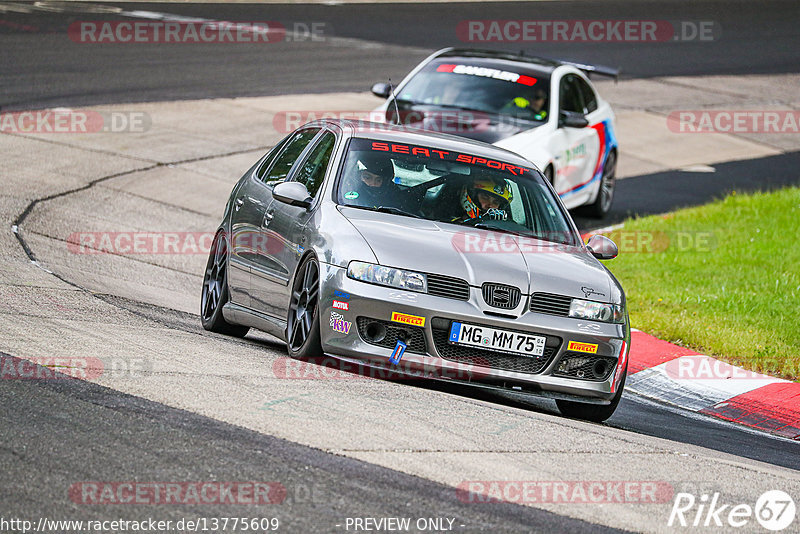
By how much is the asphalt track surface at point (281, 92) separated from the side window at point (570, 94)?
4.85 feet

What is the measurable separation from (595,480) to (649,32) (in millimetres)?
29074

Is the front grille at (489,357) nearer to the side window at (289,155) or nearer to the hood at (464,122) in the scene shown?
the side window at (289,155)

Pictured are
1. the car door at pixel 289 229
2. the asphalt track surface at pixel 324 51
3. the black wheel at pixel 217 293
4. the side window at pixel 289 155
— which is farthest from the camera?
the asphalt track surface at pixel 324 51

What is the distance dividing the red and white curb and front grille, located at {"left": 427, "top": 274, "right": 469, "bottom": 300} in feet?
8.23

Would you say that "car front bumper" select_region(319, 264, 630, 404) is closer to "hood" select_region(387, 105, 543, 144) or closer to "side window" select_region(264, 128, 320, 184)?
"side window" select_region(264, 128, 320, 184)

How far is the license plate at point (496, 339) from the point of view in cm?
725

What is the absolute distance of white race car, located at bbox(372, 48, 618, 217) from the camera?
13664 millimetres

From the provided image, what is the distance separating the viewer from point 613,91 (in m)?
25.1

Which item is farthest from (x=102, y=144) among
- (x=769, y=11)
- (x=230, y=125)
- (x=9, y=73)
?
(x=769, y=11)

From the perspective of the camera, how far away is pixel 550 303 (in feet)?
24.5

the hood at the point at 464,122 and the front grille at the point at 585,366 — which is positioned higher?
the hood at the point at 464,122

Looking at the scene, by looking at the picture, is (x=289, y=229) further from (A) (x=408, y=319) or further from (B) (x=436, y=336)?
(B) (x=436, y=336)

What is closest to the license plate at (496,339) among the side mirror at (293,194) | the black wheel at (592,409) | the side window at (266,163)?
the black wheel at (592,409)

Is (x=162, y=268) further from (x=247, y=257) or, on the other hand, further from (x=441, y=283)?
(x=441, y=283)
